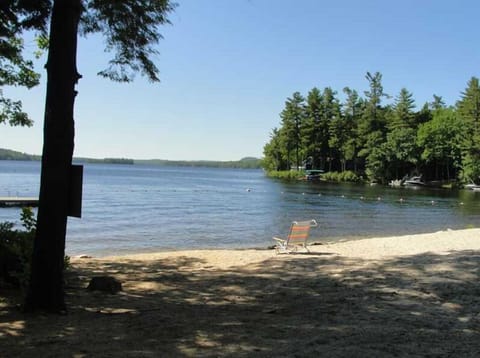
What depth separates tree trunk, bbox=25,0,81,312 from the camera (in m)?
4.89

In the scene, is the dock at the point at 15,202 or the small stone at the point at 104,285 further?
the dock at the point at 15,202

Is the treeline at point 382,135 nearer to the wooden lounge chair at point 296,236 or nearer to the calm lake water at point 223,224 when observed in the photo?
the calm lake water at point 223,224

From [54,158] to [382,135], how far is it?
268 feet

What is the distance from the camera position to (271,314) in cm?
506

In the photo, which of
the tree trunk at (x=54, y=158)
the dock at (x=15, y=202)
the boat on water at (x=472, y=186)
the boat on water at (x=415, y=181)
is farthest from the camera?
the boat on water at (x=415, y=181)

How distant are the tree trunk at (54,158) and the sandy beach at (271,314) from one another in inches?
14.5

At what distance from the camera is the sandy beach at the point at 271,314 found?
3783 mm

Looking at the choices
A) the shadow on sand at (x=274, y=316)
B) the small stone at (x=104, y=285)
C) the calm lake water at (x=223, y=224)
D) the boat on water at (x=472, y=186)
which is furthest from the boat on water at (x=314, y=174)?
the small stone at (x=104, y=285)

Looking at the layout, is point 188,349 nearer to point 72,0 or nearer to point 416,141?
point 72,0

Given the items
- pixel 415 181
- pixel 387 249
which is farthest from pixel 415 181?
pixel 387 249

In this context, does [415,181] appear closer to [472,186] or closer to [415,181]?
[415,181]

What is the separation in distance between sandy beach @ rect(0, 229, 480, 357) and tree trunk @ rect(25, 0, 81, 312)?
367mm

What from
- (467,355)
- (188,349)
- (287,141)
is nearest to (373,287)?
(467,355)

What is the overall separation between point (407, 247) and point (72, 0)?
962 cm
